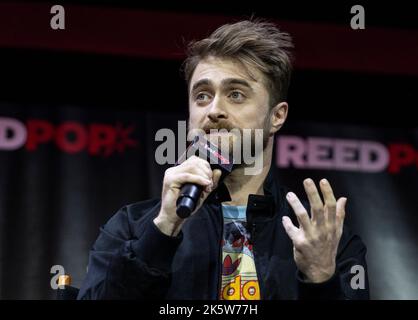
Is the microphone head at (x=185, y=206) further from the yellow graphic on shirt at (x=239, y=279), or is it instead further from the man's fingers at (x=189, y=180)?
the yellow graphic on shirt at (x=239, y=279)

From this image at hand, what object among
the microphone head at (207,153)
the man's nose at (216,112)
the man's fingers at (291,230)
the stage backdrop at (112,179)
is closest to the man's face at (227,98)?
the man's nose at (216,112)

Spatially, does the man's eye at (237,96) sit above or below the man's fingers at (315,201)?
above

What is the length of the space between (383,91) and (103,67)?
135 cm

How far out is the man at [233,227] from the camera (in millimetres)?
1535

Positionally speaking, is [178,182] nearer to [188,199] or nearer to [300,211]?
[188,199]

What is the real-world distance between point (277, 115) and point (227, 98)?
24cm

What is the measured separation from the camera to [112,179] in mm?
2939

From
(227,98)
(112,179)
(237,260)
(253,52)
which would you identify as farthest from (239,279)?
(112,179)

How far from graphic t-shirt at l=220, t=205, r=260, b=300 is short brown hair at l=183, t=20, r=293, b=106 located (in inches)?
15.3

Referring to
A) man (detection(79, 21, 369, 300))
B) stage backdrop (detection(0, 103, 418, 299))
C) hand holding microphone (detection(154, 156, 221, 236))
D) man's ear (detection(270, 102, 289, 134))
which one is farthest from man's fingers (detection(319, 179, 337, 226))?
stage backdrop (detection(0, 103, 418, 299))

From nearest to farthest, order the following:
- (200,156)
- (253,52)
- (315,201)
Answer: (315,201) < (200,156) < (253,52)

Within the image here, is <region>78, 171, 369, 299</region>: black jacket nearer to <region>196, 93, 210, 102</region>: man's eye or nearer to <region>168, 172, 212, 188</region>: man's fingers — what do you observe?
<region>168, 172, 212, 188</region>: man's fingers

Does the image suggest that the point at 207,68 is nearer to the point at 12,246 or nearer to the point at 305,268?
the point at 305,268
